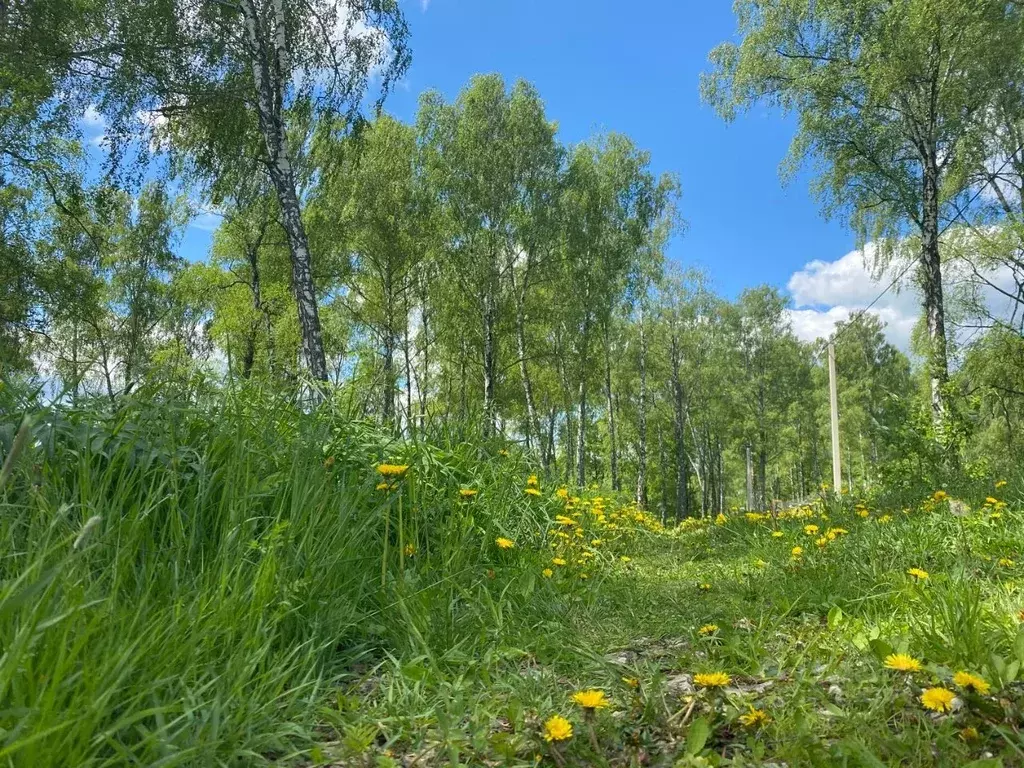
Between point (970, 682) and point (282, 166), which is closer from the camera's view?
point (970, 682)

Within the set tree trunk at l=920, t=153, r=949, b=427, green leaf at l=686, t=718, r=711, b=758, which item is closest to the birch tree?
tree trunk at l=920, t=153, r=949, b=427

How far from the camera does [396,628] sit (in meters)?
2.12

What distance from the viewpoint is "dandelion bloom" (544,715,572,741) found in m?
1.30

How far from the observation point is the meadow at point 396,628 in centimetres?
129

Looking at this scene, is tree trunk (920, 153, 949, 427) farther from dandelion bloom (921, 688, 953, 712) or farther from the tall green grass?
dandelion bloom (921, 688, 953, 712)

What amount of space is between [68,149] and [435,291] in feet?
39.9

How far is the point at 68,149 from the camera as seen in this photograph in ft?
38.6

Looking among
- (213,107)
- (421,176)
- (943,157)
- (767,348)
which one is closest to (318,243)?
(421,176)

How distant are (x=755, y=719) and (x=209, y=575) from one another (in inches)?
61.4

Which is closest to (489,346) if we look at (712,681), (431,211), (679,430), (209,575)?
(431,211)

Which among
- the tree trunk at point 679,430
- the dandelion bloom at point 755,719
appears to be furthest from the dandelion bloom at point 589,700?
the tree trunk at point 679,430

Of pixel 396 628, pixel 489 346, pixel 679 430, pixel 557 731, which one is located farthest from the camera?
pixel 679 430

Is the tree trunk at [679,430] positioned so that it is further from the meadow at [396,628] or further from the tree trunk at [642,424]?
the meadow at [396,628]

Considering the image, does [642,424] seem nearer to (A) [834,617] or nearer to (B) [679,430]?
(B) [679,430]
